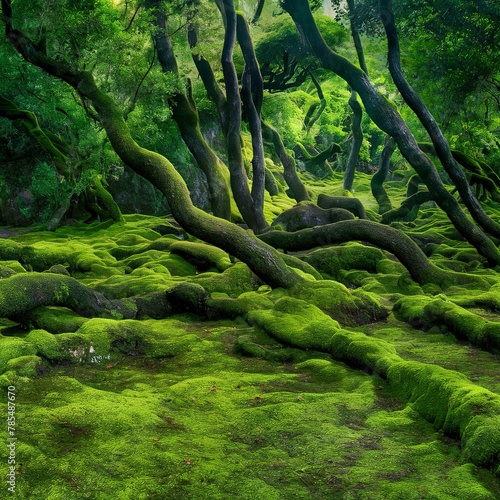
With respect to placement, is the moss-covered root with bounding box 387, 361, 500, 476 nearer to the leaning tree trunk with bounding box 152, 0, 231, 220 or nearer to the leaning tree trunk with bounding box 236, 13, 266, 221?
the leaning tree trunk with bounding box 152, 0, 231, 220

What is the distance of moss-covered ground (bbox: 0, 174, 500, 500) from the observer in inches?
171

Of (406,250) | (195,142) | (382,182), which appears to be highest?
(382,182)

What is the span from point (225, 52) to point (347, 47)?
17902 millimetres

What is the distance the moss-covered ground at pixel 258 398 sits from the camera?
433cm

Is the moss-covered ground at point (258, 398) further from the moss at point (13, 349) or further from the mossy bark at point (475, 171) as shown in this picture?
the mossy bark at point (475, 171)

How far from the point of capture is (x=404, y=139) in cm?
1512

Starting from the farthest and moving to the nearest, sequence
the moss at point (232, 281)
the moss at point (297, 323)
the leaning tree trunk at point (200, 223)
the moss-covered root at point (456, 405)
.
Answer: the moss at point (232, 281) → the leaning tree trunk at point (200, 223) → the moss at point (297, 323) → the moss-covered root at point (456, 405)

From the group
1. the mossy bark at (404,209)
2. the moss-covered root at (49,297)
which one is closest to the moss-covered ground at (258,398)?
the moss-covered root at (49,297)

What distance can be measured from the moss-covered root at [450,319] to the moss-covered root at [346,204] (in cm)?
1285

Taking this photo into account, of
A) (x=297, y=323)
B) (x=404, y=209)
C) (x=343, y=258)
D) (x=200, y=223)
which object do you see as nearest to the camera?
(x=297, y=323)

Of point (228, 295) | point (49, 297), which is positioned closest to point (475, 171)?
point (228, 295)

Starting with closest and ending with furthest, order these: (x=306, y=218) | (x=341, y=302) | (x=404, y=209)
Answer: (x=341, y=302), (x=306, y=218), (x=404, y=209)

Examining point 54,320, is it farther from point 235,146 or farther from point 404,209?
point 404,209

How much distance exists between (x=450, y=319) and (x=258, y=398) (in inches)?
170
